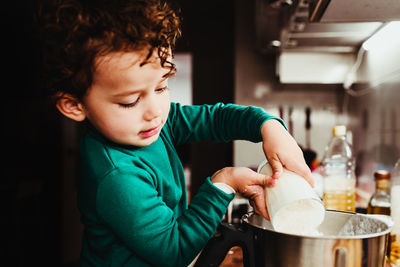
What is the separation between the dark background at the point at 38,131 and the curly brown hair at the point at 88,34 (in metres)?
A: 2.33

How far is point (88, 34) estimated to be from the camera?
1.67 ft

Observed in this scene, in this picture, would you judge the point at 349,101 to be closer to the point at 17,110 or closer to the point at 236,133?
the point at 236,133

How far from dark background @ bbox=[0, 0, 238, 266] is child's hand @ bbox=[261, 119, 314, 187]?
2.35 metres

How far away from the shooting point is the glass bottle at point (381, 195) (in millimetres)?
813

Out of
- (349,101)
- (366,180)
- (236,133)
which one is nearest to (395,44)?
(366,180)

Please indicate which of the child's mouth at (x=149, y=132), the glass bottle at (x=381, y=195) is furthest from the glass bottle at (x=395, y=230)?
the child's mouth at (x=149, y=132)

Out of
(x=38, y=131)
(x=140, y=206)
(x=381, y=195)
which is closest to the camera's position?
(x=140, y=206)

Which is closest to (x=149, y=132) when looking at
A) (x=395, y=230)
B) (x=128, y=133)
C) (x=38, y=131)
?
(x=128, y=133)

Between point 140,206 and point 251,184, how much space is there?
0.17 metres

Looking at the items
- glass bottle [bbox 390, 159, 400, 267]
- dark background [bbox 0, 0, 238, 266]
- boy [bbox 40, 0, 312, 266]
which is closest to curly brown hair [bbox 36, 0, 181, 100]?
boy [bbox 40, 0, 312, 266]

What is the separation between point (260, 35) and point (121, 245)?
1500 mm

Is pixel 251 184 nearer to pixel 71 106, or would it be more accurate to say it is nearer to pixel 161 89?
pixel 161 89

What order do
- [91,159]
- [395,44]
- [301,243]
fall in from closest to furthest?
[301,243]
[91,159]
[395,44]

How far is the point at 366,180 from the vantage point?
158 cm
